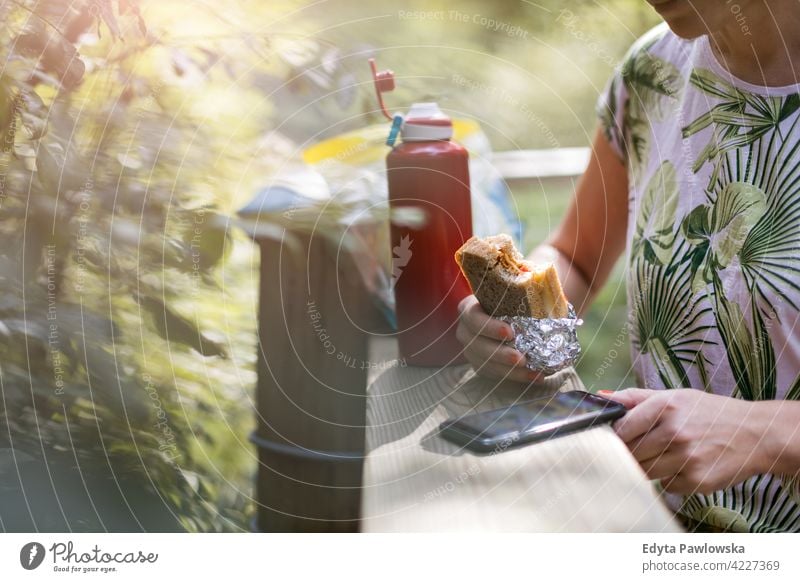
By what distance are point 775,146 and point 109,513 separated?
585 mm

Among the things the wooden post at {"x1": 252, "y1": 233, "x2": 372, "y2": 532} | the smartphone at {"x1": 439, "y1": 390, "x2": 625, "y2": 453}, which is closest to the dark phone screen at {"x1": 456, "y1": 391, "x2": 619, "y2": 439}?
the smartphone at {"x1": 439, "y1": 390, "x2": 625, "y2": 453}

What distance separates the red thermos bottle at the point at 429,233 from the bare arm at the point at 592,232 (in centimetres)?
19

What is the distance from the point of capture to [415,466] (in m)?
0.48

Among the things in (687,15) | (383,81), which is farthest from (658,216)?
(383,81)

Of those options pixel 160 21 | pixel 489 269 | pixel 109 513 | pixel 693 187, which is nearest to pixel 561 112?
pixel 693 187

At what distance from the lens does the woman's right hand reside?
0.55 m

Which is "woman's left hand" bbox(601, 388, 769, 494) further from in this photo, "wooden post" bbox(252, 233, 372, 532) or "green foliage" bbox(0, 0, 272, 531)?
"green foliage" bbox(0, 0, 272, 531)

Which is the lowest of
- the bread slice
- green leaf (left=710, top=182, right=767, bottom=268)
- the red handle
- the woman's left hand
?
the woman's left hand

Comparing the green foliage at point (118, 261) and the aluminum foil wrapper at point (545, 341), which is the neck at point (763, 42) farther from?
the green foliage at point (118, 261)

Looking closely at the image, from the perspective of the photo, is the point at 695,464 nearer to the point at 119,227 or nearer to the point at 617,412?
the point at 617,412

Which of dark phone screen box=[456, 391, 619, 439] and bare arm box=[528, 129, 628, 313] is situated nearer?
dark phone screen box=[456, 391, 619, 439]

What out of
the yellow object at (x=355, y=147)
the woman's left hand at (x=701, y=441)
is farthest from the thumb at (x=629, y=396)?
the yellow object at (x=355, y=147)

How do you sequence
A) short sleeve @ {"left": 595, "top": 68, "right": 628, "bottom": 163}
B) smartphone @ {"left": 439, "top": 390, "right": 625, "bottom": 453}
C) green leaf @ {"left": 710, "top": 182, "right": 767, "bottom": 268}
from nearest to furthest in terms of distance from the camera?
smartphone @ {"left": 439, "top": 390, "right": 625, "bottom": 453}, green leaf @ {"left": 710, "top": 182, "right": 767, "bottom": 268}, short sleeve @ {"left": 595, "top": 68, "right": 628, "bottom": 163}

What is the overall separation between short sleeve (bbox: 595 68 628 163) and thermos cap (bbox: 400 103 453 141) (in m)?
0.25
